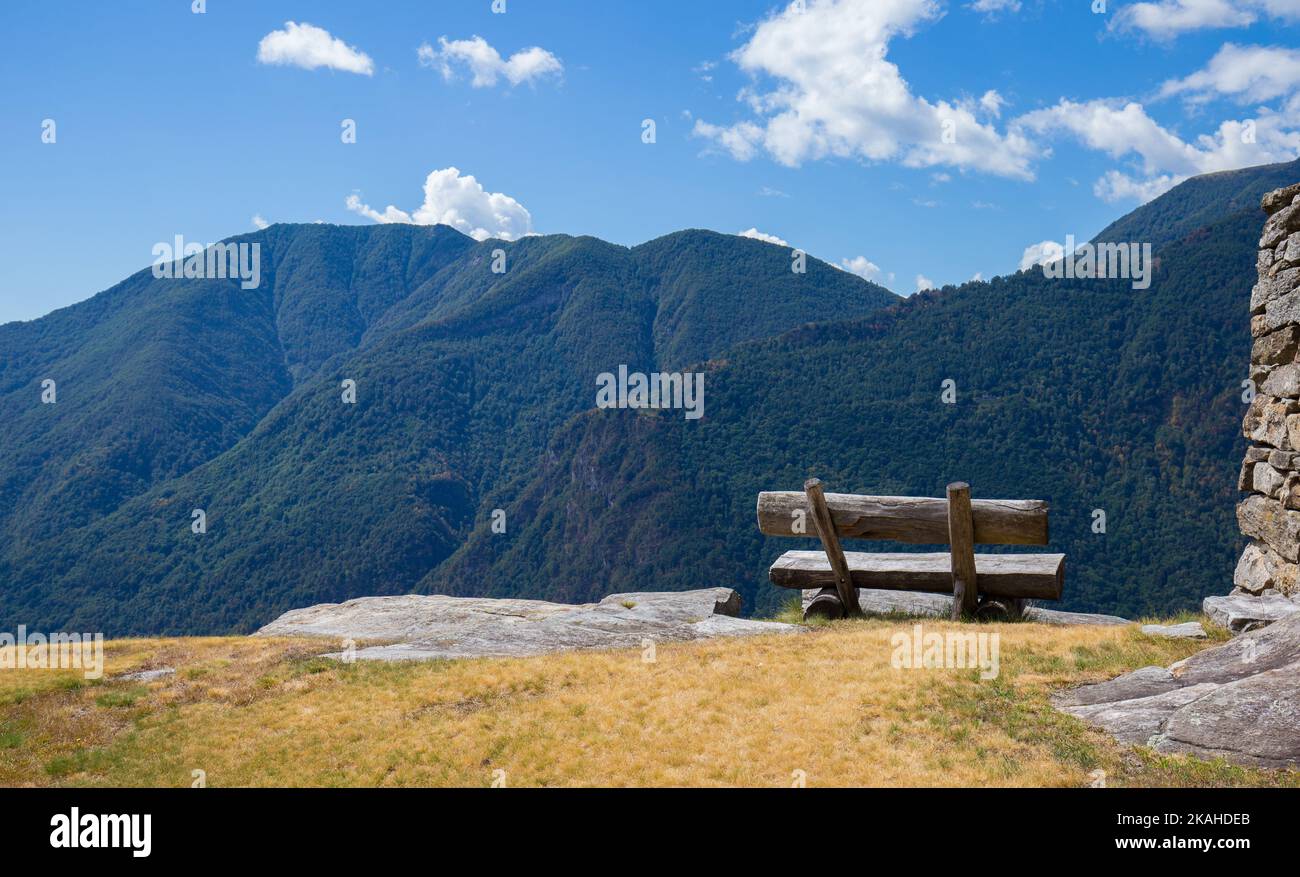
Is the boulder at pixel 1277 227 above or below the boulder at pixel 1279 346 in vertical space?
above

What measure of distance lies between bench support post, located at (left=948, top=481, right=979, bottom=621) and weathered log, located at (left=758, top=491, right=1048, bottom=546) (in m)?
0.17

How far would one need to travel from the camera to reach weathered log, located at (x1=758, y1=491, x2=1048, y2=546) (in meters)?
10.1

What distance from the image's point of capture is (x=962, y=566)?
1073 centimetres

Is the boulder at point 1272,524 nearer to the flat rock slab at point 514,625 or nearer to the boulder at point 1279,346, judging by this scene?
the boulder at point 1279,346

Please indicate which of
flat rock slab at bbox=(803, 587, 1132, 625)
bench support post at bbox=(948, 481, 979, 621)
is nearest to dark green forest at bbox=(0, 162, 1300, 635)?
flat rock slab at bbox=(803, 587, 1132, 625)

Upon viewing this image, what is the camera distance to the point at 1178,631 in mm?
8914

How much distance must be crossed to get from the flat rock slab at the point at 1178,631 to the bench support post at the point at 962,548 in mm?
1990

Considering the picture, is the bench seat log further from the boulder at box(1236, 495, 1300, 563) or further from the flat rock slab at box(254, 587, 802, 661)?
the boulder at box(1236, 495, 1300, 563)

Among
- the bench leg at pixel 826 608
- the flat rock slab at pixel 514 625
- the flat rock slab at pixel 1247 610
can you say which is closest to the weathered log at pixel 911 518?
the bench leg at pixel 826 608

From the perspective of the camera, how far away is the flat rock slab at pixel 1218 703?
5.46 metres

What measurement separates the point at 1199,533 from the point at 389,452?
126019 mm

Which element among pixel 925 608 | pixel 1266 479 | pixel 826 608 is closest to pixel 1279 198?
pixel 1266 479
